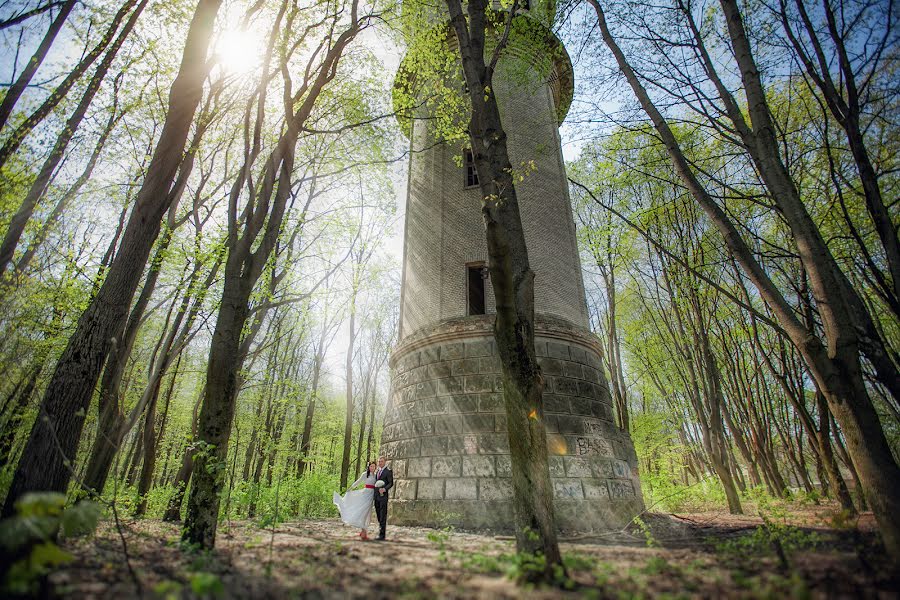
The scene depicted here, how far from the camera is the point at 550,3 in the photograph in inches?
316

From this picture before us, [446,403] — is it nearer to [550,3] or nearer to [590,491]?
[590,491]

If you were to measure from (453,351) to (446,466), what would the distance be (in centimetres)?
253

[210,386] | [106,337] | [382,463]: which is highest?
[106,337]

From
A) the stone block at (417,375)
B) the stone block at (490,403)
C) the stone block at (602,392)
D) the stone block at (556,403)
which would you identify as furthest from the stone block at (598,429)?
the stone block at (417,375)

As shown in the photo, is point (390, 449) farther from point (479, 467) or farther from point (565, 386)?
point (565, 386)

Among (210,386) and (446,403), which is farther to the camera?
(446,403)

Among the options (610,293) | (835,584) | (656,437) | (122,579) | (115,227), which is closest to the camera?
(835,584)

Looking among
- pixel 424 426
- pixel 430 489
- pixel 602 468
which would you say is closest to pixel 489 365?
pixel 424 426

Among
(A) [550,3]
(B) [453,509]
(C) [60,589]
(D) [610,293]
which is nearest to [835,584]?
(C) [60,589]

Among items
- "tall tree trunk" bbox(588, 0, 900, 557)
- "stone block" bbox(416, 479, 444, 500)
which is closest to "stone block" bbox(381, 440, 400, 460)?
"stone block" bbox(416, 479, 444, 500)

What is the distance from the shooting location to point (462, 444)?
849 cm

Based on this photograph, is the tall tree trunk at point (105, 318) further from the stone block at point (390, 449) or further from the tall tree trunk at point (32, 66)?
the stone block at point (390, 449)

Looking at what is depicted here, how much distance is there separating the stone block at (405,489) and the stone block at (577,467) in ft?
10.6

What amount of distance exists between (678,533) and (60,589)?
27.8 feet
